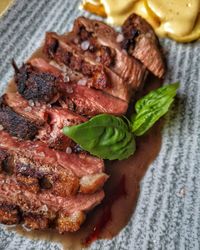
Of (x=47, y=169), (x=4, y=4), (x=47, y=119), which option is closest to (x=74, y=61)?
(x=47, y=119)

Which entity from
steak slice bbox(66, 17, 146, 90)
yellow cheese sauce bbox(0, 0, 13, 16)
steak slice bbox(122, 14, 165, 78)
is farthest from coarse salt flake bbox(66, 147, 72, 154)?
yellow cheese sauce bbox(0, 0, 13, 16)

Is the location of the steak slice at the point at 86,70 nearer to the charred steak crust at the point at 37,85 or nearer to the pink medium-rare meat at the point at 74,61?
the pink medium-rare meat at the point at 74,61

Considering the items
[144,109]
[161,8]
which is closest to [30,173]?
[144,109]

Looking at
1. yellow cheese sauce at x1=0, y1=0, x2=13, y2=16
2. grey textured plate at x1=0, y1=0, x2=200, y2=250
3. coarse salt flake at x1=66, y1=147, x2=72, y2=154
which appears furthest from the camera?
yellow cheese sauce at x1=0, y1=0, x2=13, y2=16

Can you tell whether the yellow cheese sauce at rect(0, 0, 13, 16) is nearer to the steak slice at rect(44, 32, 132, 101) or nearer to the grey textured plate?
the grey textured plate

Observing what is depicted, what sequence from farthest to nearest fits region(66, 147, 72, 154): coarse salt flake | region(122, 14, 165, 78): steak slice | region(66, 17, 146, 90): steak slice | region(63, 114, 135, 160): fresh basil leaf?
region(122, 14, 165, 78): steak slice, region(66, 17, 146, 90): steak slice, region(66, 147, 72, 154): coarse salt flake, region(63, 114, 135, 160): fresh basil leaf

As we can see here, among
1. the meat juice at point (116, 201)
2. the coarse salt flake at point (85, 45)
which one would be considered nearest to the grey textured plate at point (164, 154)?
the meat juice at point (116, 201)
